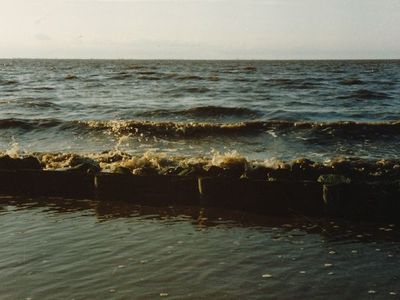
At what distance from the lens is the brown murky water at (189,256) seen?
627 cm

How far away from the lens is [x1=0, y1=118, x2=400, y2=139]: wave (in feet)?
73.8

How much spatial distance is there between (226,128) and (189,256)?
16.8 m

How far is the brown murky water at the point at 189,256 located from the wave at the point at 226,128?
13439 mm

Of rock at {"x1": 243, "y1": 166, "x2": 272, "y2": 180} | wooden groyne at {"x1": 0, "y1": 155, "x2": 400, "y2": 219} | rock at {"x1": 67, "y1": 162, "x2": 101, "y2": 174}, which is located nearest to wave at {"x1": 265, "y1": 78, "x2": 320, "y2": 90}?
rock at {"x1": 243, "y1": 166, "x2": 272, "y2": 180}

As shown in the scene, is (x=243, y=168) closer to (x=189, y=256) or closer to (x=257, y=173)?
(x=257, y=173)

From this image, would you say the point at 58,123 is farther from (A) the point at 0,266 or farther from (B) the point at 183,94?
(A) the point at 0,266

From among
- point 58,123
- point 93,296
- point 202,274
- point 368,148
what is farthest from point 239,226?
point 58,123

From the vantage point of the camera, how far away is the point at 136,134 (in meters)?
23.8

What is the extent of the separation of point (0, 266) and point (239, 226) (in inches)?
159

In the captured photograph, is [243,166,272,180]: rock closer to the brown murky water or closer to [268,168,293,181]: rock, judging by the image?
[268,168,293,181]: rock

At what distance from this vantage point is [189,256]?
745 centimetres

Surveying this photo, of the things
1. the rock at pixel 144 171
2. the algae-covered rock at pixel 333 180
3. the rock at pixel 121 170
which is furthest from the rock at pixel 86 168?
the algae-covered rock at pixel 333 180

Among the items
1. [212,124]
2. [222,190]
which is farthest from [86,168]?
[212,124]

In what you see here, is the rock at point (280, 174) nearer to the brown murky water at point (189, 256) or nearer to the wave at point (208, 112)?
the brown murky water at point (189, 256)
